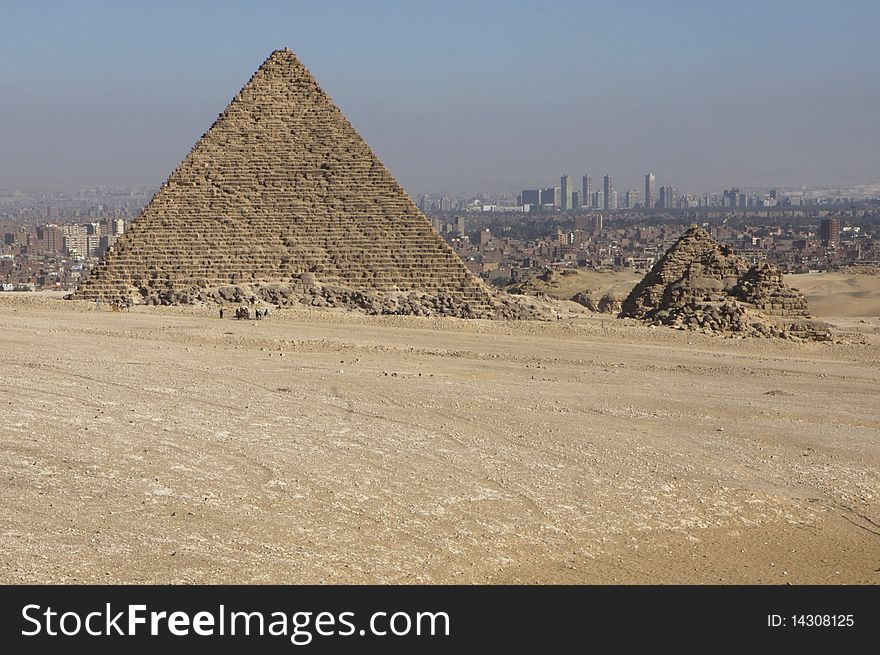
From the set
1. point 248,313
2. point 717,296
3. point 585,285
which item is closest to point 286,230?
point 248,313

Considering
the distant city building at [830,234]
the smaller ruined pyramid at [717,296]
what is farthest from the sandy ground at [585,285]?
the distant city building at [830,234]

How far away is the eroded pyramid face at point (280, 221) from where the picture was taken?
26.6 metres

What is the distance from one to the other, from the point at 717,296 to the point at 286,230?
30.8ft

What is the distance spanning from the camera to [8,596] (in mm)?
6215

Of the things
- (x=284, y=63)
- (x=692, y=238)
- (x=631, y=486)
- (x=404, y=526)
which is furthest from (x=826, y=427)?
(x=284, y=63)

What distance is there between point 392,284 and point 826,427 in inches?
599

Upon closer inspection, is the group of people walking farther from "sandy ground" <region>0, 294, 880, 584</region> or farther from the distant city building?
the distant city building

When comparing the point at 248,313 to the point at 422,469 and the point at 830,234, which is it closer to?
the point at 422,469

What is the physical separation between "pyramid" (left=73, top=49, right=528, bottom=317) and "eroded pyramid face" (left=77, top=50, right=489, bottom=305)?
2cm

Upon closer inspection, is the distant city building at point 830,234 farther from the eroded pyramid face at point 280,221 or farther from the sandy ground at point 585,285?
the eroded pyramid face at point 280,221

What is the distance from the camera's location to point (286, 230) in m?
27.2

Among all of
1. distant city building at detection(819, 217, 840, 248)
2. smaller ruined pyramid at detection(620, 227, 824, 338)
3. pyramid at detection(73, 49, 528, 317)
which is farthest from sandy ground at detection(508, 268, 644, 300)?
distant city building at detection(819, 217, 840, 248)

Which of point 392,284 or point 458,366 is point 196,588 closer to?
point 458,366

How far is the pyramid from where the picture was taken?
26188mm
